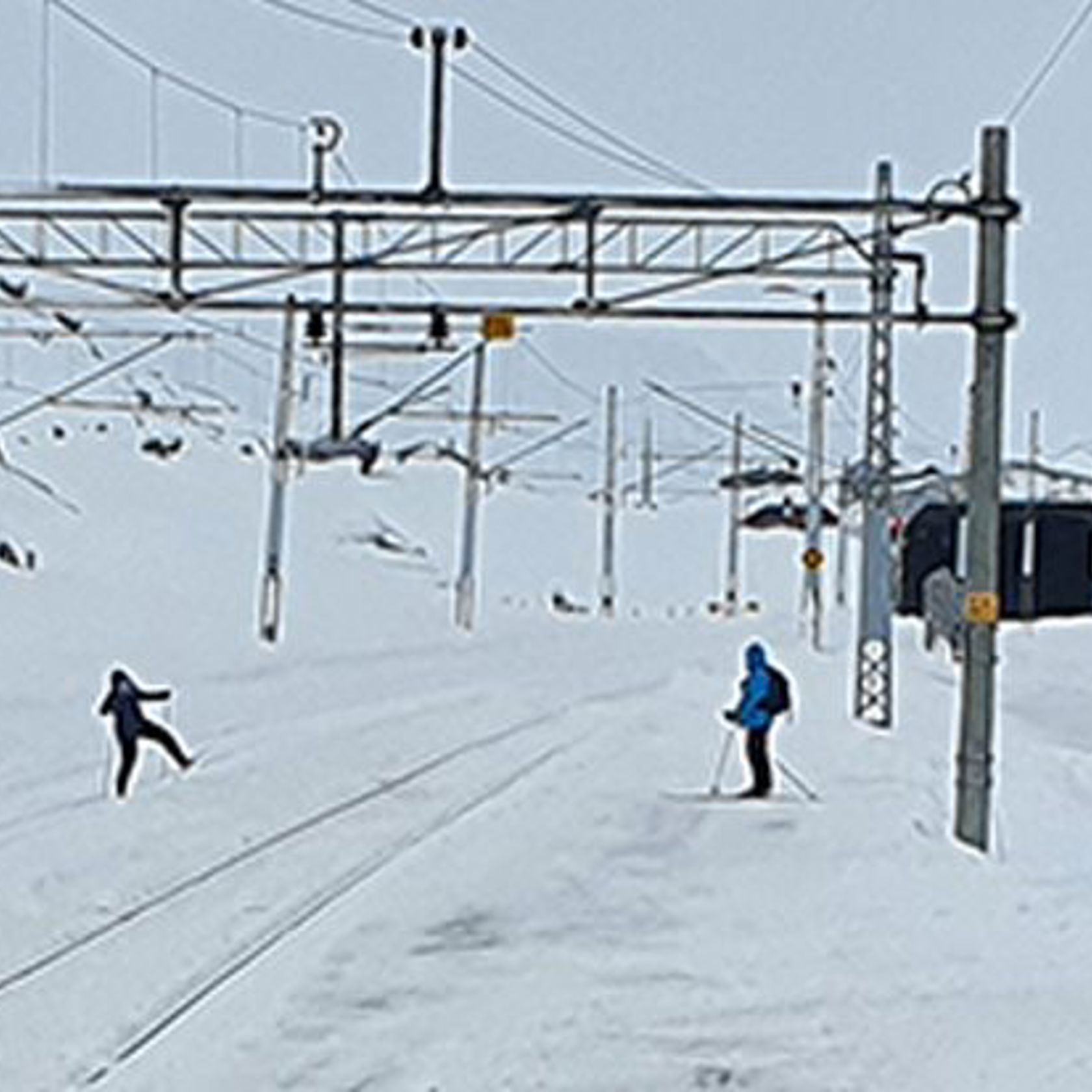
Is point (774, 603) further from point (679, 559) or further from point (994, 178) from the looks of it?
point (994, 178)

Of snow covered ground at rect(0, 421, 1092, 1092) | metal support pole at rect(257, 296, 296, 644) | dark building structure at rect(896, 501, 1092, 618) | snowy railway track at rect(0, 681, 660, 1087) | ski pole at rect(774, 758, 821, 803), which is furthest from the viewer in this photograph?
dark building structure at rect(896, 501, 1092, 618)

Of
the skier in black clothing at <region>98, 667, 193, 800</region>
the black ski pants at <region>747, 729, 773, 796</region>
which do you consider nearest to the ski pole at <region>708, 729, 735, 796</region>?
the black ski pants at <region>747, 729, 773, 796</region>

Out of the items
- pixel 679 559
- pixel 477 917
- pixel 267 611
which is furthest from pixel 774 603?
pixel 477 917

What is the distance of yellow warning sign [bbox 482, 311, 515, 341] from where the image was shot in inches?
875

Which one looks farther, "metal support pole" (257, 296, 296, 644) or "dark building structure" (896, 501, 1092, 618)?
"dark building structure" (896, 501, 1092, 618)

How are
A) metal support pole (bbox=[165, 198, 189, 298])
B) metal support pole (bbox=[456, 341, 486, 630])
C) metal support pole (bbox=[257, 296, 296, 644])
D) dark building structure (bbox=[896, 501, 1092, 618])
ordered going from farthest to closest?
dark building structure (bbox=[896, 501, 1092, 618]), metal support pole (bbox=[456, 341, 486, 630]), metal support pole (bbox=[257, 296, 296, 644]), metal support pole (bbox=[165, 198, 189, 298])

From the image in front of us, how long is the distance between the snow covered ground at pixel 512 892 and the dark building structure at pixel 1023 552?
20858mm

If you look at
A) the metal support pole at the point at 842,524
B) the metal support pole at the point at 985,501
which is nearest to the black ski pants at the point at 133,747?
the metal support pole at the point at 985,501

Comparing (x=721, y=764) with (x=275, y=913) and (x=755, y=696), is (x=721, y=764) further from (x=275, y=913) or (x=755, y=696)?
(x=275, y=913)

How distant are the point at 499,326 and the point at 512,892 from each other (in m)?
6.22

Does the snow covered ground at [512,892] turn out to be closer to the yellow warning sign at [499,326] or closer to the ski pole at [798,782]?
the ski pole at [798,782]

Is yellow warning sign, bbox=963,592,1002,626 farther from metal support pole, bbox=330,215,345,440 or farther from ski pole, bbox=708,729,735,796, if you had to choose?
metal support pole, bbox=330,215,345,440

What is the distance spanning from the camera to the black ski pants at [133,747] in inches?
963

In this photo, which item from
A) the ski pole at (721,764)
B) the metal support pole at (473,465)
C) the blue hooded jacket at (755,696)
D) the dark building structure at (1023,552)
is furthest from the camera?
the dark building structure at (1023,552)
